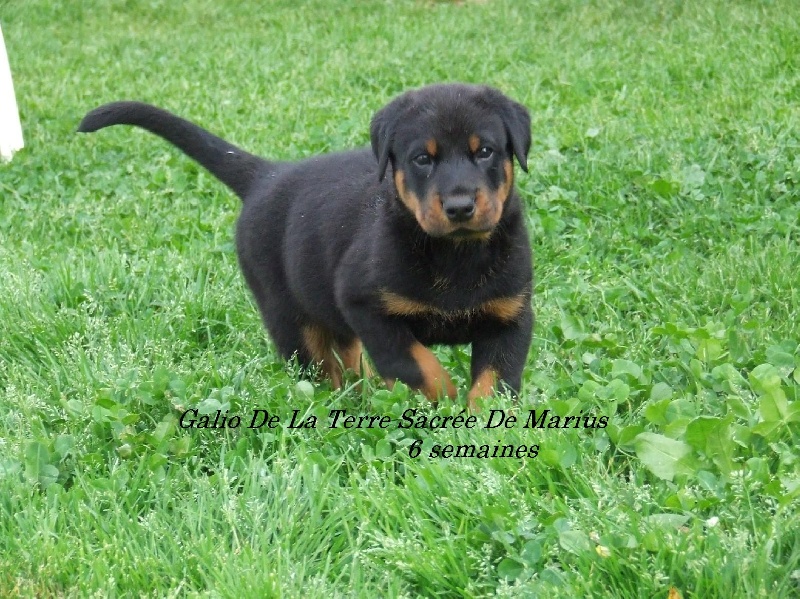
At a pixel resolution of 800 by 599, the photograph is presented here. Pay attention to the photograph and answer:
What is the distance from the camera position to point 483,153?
10.6ft

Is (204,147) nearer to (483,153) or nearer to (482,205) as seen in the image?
(483,153)

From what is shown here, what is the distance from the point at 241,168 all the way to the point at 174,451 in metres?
1.47

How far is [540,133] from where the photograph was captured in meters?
6.12

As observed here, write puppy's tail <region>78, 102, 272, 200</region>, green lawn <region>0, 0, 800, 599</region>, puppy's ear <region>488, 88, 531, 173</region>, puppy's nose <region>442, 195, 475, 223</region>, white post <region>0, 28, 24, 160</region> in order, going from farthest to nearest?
white post <region>0, 28, 24, 160</region>, puppy's tail <region>78, 102, 272, 200</region>, puppy's ear <region>488, 88, 531, 173</region>, puppy's nose <region>442, 195, 475, 223</region>, green lawn <region>0, 0, 800, 599</region>

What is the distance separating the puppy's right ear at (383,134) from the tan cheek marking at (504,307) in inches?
19.7

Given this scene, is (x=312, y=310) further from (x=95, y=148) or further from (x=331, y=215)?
(x=95, y=148)

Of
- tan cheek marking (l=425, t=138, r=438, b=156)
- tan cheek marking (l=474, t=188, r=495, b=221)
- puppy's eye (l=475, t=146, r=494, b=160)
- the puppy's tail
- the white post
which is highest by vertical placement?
tan cheek marking (l=425, t=138, r=438, b=156)

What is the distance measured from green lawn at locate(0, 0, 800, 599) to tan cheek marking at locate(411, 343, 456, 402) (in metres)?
0.10

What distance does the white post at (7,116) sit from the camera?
6531 millimetres

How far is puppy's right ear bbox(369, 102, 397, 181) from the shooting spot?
3.32m

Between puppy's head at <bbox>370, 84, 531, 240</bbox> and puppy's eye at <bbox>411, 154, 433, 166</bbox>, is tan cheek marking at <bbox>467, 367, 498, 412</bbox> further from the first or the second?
puppy's eye at <bbox>411, 154, 433, 166</bbox>

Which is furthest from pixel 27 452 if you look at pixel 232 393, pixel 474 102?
pixel 474 102

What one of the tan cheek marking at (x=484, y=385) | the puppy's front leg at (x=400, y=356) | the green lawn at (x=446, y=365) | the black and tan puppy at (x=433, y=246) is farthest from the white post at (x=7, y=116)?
the tan cheek marking at (x=484, y=385)

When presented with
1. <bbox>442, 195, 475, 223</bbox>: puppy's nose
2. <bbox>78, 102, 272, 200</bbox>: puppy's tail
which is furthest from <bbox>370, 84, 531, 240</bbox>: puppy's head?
<bbox>78, 102, 272, 200</bbox>: puppy's tail
